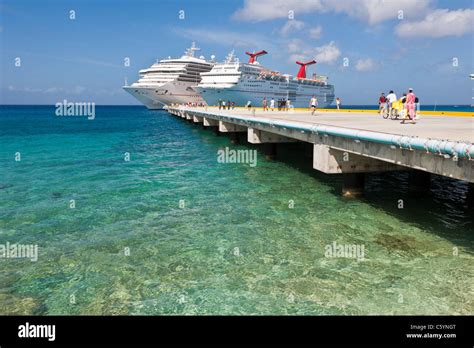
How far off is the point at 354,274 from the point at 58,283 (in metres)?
6.18

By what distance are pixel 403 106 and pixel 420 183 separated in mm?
3874

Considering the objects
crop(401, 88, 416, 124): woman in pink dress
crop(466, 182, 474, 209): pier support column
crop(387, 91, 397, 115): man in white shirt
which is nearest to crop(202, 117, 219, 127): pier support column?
crop(387, 91, 397, 115): man in white shirt

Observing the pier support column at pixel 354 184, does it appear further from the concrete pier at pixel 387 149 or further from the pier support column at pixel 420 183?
Answer: the pier support column at pixel 420 183

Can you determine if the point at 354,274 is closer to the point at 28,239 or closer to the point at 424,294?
the point at 424,294

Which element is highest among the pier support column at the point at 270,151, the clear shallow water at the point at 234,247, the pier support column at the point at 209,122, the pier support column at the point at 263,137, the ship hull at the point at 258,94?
the ship hull at the point at 258,94

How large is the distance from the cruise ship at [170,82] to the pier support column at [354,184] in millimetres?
88807

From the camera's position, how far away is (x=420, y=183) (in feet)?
45.5

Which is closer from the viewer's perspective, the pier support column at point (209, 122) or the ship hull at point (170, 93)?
the pier support column at point (209, 122)

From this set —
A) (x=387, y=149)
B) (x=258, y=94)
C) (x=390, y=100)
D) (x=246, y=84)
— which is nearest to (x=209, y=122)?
(x=390, y=100)

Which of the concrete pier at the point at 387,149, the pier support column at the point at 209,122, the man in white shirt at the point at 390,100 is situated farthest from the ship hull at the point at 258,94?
the concrete pier at the point at 387,149

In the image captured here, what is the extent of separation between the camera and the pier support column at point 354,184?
12.9m

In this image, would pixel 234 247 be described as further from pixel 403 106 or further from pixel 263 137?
pixel 263 137

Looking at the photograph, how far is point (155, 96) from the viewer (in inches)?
4033
